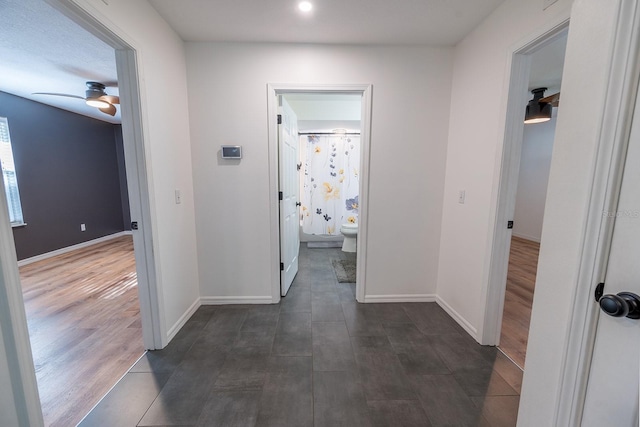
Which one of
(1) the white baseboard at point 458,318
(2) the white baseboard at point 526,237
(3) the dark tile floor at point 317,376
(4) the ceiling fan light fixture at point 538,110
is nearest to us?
(3) the dark tile floor at point 317,376

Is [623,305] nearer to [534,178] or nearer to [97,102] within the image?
[97,102]

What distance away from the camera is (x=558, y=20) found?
1261 mm

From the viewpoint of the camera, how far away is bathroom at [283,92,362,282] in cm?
403

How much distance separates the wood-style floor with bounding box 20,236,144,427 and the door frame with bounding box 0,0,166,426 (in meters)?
0.28

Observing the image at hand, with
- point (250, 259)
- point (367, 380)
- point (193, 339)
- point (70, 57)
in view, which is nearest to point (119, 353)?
point (193, 339)

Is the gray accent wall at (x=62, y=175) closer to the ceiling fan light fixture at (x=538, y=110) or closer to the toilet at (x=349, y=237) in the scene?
the toilet at (x=349, y=237)

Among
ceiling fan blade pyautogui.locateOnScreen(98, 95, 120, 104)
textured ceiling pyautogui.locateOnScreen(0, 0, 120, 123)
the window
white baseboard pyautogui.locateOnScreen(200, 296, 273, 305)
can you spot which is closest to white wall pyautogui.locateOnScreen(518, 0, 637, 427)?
white baseboard pyautogui.locateOnScreen(200, 296, 273, 305)

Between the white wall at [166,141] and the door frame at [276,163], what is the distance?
731 mm

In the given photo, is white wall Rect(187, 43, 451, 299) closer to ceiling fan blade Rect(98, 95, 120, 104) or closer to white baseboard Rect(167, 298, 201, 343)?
white baseboard Rect(167, 298, 201, 343)

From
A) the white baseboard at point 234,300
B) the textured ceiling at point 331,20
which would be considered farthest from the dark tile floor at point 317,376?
the textured ceiling at point 331,20

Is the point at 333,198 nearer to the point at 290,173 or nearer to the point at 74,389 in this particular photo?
the point at 290,173

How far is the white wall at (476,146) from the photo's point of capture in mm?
1589

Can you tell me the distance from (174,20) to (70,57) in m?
1.36

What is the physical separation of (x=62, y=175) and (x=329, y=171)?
14.5 feet
